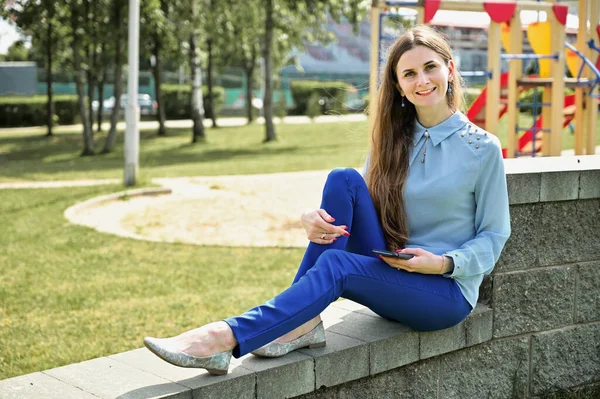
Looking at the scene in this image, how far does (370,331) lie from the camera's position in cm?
302

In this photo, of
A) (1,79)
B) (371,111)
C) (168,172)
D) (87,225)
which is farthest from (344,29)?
(371,111)

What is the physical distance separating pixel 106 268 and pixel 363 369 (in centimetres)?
423

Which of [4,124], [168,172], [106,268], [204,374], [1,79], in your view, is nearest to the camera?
[204,374]

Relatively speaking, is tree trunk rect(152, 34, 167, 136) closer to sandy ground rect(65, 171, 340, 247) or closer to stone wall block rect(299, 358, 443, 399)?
sandy ground rect(65, 171, 340, 247)

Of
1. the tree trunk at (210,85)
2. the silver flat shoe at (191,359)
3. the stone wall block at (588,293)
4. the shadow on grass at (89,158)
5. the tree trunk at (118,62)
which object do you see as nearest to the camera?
the silver flat shoe at (191,359)

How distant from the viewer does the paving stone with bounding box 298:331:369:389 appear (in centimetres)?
277

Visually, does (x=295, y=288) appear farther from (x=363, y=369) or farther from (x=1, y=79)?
(x=1, y=79)

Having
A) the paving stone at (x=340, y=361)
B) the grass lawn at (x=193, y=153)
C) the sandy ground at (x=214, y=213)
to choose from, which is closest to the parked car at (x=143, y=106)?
the grass lawn at (x=193, y=153)

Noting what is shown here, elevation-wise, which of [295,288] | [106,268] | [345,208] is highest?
[345,208]

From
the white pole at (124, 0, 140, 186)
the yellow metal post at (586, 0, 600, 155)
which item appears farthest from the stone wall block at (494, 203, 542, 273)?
the white pole at (124, 0, 140, 186)

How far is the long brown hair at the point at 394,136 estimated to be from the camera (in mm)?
3041

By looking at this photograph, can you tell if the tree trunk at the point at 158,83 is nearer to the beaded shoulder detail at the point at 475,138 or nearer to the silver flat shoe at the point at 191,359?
the beaded shoulder detail at the point at 475,138

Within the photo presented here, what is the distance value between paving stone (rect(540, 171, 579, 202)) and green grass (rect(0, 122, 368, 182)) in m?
6.17

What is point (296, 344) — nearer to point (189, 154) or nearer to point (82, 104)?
point (189, 154)
